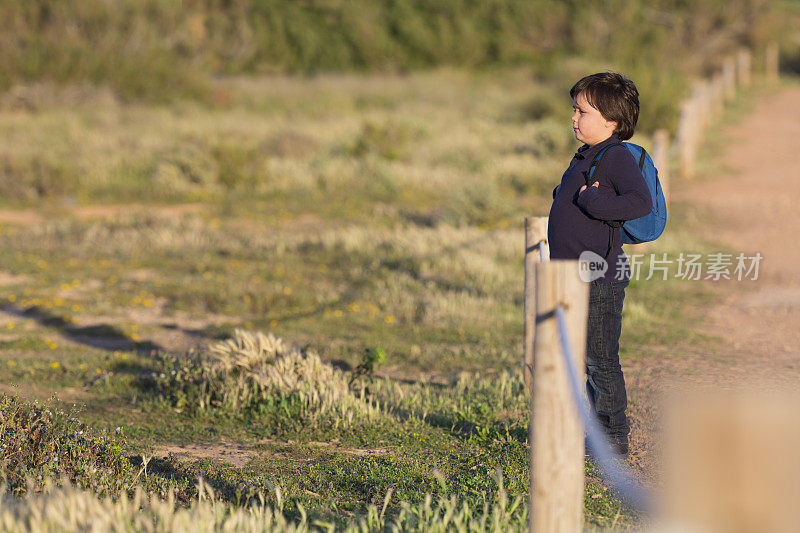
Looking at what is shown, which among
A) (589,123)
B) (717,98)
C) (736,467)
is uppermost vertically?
(717,98)

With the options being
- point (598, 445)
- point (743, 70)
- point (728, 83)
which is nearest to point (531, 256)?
point (598, 445)

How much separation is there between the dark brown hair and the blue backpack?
0.13 metres

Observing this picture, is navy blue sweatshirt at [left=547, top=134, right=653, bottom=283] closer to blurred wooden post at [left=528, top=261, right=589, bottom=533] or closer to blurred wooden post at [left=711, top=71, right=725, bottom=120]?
blurred wooden post at [left=528, top=261, right=589, bottom=533]

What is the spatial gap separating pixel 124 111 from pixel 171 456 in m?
17.5

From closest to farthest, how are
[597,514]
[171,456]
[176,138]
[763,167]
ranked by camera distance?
[597,514] < [171,456] < [763,167] < [176,138]

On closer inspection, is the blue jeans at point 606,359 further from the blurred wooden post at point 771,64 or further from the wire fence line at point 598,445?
the blurred wooden post at point 771,64

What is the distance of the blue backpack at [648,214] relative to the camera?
3.63 m

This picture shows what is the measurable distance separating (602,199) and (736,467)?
1.82 m

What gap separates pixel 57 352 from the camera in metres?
6.67

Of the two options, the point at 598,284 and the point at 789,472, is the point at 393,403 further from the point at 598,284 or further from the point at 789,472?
the point at 789,472

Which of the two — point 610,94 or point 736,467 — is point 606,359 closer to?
point 610,94

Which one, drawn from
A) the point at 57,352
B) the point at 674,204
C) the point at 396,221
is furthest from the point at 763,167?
the point at 57,352

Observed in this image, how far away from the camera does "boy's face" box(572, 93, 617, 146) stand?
3.62 metres

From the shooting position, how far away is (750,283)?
8523mm
